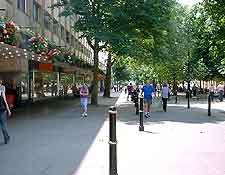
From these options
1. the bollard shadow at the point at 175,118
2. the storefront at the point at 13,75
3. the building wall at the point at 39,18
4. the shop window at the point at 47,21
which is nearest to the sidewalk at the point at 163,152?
the bollard shadow at the point at 175,118

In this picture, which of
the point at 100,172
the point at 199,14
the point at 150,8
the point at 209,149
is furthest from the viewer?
the point at 150,8

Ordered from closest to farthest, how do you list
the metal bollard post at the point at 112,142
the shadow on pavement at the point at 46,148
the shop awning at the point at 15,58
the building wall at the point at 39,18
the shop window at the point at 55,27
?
the metal bollard post at the point at 112,142
the shadow on pavement at the point at 46,148
the shop awning at the point at 15,58
the building wall at the point at 39,18
the shop window at the point at 55,27

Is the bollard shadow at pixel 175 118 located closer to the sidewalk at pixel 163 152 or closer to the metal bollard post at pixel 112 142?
the sidewalk at pixel 163 152

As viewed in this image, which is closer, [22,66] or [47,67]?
[22,66]

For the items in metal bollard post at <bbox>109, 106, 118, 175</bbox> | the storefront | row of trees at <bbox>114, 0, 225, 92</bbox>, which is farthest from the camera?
the storefront

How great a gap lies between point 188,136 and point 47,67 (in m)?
16.1

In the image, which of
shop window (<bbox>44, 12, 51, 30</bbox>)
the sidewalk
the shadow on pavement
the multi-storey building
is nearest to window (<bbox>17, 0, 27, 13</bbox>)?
the multi-storey building

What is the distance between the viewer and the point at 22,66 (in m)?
24.1

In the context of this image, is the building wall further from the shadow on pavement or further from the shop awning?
the shadow on pavement

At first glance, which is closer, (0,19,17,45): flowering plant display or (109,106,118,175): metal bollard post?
(109,106,118,175): metal bollard post

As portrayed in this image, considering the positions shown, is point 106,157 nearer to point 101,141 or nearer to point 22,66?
point 101,141

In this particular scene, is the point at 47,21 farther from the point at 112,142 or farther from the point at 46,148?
the point at 112,142

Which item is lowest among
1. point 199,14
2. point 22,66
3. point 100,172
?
point 100,172

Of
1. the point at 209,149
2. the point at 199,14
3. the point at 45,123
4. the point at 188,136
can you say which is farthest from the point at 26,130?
the point at 199,14
